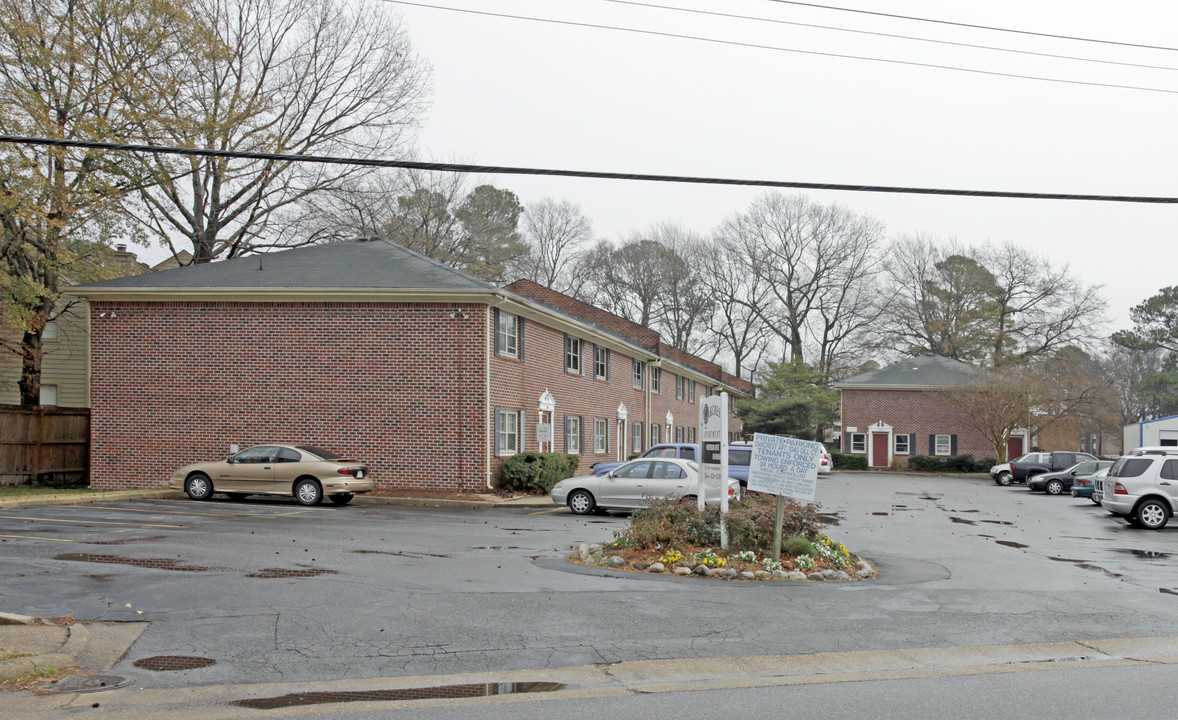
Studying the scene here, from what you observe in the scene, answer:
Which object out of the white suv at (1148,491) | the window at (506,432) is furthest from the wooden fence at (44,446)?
the white suv at (1148,491)

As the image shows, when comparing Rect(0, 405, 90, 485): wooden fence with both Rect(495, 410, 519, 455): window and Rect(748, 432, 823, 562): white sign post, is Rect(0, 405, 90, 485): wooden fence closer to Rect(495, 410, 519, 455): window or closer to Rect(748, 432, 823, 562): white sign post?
Rect(495, 410, 519, 455): window

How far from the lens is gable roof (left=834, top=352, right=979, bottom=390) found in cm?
5859

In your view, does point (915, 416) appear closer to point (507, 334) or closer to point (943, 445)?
point (943, 445)

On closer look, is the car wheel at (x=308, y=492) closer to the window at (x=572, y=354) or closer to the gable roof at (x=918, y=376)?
the window at (x=572, y=354)

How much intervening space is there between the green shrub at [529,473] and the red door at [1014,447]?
40.3m

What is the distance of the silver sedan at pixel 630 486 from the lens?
20.8 meters

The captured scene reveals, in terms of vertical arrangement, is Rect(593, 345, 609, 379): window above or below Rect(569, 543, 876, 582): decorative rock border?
above

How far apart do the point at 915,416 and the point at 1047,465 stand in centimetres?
1735

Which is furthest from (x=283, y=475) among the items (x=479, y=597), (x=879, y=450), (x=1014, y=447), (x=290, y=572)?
(x=1014, y=447)

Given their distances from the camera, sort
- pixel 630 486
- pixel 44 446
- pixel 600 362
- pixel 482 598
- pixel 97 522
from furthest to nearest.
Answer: pixel 600 362 < pixel 44 446 < pixel 630 486 < pixel 97 522 < pixel 482 598

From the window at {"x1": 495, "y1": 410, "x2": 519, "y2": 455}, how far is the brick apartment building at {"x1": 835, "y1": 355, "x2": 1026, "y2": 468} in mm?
36840

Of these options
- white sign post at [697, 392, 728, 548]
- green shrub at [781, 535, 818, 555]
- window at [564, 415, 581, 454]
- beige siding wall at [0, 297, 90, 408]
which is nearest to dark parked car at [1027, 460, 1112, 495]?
window at [564, 415, 581, 454]

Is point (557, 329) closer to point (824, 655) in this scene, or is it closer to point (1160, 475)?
point (1160, 475)

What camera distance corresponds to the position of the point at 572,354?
109ft
